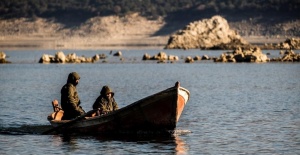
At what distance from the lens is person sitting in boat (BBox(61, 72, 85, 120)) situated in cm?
2911

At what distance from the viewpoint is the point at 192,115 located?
3659cm

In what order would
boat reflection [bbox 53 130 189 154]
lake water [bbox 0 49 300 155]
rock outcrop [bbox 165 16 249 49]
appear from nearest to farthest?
boat reflection [bbox 53 130 189 154] → lake water [bbox 0 49 300 155] → rock outcrop [bbox 165 16 249 49]

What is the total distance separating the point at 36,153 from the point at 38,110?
48.5 feet

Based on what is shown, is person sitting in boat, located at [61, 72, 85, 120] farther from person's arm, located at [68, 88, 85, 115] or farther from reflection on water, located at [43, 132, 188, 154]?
reflection on water, located at [43, 132, 188, 154]

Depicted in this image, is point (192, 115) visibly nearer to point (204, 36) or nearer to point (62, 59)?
point (62, 59)

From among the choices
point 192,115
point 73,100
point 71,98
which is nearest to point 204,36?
point 192,115

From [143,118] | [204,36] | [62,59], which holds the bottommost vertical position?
[62,59]

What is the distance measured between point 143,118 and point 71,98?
261cm

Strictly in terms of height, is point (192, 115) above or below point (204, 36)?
below

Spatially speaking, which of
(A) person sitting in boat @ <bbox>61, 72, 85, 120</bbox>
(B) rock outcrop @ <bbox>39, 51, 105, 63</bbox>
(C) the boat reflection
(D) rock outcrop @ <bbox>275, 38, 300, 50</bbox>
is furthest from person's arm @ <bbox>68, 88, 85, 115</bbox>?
(D) rock outcrop @ <bbox>275, 38, 300, 50</bbox>

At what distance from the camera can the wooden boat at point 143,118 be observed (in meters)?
27.6

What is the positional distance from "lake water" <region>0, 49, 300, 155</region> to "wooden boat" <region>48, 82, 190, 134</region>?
359 mm

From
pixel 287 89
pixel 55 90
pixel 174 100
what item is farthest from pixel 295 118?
pixel 55 90

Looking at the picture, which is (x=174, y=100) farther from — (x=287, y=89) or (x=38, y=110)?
(x=287, y=89)
